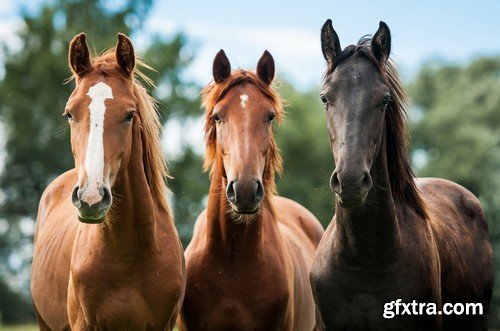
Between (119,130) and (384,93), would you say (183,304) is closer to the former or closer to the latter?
(119,130)

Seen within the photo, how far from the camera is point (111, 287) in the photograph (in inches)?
214

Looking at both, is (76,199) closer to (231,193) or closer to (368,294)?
(231,193)

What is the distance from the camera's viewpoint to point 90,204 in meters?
4.72

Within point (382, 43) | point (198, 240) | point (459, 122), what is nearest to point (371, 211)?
point (382, 43)

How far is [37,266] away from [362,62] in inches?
138

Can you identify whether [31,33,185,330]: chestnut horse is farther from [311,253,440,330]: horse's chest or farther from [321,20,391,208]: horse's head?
[321,20,391,208]: horse's head

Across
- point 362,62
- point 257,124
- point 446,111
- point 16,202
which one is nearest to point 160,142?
point 257,124

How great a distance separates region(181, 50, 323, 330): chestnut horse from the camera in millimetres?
6027

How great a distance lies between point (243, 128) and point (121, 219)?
1.18 meters

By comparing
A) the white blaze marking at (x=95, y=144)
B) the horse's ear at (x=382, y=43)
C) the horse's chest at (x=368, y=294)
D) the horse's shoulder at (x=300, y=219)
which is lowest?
the horse's chest at (x=368, y=294)

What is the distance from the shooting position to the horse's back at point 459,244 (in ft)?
19.6

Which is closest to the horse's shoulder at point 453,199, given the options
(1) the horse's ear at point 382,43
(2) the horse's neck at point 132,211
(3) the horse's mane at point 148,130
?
(1) the horse's ear at point 382,43

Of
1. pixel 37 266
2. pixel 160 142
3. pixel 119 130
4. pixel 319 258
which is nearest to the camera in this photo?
pixel 119 130

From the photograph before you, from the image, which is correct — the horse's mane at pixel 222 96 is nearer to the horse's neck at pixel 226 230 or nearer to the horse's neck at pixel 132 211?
the horse's neck at pixel 226 230
